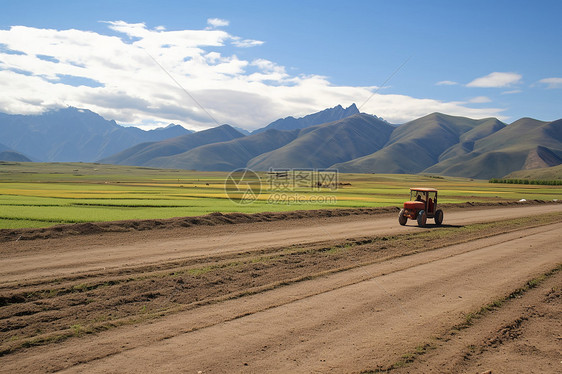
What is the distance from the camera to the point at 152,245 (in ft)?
63.8

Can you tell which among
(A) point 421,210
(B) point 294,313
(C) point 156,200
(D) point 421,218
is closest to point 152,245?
(B) point 294,313

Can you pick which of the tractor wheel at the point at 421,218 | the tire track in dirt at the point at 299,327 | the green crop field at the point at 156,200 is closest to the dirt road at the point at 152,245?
the tractor wheel at the point at 421,218

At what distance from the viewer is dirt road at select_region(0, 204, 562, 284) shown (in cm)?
1470

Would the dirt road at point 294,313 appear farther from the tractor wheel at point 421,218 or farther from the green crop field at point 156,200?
the green crop field at point 156,200

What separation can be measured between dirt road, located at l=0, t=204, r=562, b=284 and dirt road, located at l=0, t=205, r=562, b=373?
0.32ft

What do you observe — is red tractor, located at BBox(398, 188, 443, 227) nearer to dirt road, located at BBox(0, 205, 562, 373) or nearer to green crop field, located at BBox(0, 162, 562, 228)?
dirt road, located at BBox(0, 205, 562, 373)

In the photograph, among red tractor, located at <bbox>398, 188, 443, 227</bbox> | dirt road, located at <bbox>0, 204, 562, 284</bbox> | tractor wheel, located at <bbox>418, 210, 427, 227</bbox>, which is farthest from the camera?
red tractor, located at <bbox>398, 188, 443, 227</bbox>

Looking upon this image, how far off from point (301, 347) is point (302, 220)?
76.0ft

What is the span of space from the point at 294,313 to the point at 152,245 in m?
11.3

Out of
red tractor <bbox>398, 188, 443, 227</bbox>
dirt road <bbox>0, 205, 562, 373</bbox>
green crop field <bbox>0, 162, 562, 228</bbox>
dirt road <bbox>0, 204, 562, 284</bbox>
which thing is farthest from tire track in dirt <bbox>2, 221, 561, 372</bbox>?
green crop field <bbox>0, 162, 562, 228</bbox>

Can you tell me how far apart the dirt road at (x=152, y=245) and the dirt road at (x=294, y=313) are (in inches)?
3.8

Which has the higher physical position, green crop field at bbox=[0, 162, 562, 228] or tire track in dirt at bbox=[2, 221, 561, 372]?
green crop field at bbox=[0, 162, 562, 228]

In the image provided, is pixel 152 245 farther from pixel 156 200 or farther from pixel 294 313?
pixel 156 200

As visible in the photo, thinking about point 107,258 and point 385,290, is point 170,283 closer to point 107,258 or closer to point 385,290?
point 107,258
